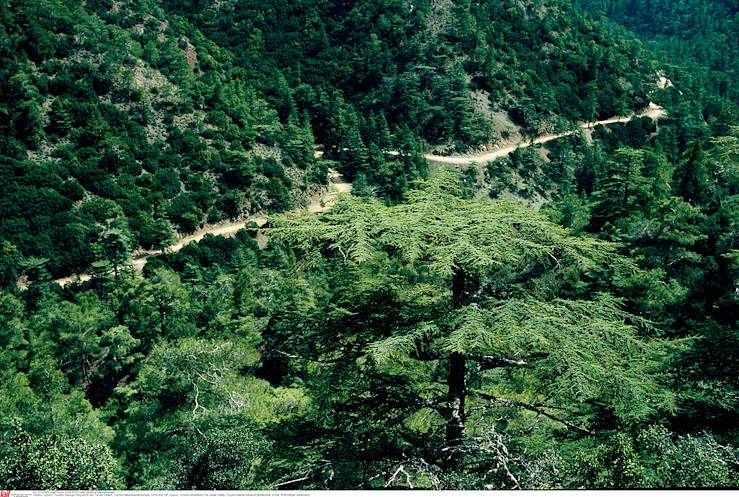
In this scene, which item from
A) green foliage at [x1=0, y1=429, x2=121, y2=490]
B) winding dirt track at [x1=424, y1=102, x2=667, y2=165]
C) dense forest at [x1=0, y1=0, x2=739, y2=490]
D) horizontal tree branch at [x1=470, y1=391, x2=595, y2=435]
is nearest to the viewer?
dense forest at [x1=0, y1=0, x2=739, y2=490]

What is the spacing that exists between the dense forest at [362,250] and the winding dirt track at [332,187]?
26.2 inches

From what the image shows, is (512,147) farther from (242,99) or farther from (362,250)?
(362,250)

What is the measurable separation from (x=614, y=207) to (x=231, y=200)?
107 feet

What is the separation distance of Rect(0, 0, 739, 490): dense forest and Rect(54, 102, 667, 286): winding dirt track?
666mm

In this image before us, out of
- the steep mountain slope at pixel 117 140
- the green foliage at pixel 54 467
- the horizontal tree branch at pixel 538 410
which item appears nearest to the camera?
the horizontal tree branch at pixel 538 410

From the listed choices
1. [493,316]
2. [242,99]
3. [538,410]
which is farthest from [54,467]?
[242,99]

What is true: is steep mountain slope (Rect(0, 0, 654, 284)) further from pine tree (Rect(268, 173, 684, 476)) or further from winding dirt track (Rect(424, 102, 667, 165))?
pine tree (Rect(268, 173, 684, 476))

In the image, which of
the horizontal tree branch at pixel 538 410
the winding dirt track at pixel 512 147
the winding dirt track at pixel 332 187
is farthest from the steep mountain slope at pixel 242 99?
the horizontal tree branch at pixel 538 410

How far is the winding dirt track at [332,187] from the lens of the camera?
51406 mm

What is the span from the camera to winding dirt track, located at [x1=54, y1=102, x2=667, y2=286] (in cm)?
5141

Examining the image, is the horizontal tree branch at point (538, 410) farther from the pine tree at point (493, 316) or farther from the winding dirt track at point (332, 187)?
the winding dirt track at point (332, 187)

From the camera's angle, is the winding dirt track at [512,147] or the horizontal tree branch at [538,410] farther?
the winding dirt track at [512,147]

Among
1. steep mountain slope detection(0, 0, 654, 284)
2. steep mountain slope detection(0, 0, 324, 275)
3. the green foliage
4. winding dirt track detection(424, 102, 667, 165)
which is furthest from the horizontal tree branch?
winding dirt track detection(424, 102, 667, 165)

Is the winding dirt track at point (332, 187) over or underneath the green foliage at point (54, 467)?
underneath
